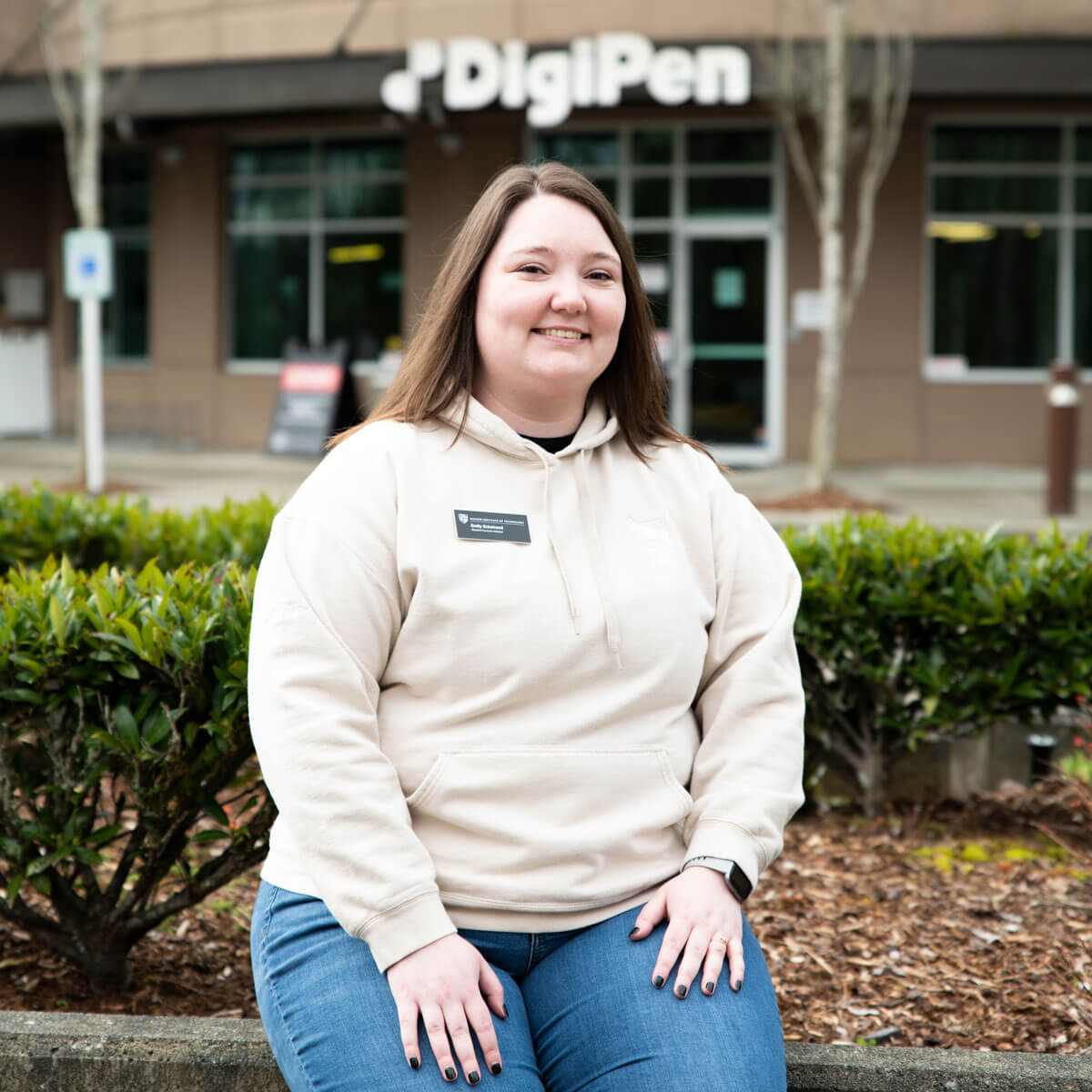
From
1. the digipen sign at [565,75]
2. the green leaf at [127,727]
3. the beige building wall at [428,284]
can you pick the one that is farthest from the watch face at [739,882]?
the digipen sign at [565,75]

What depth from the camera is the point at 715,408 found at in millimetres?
17391

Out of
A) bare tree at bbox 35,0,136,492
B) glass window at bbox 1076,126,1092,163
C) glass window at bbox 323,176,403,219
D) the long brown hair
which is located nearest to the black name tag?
the long brown hair

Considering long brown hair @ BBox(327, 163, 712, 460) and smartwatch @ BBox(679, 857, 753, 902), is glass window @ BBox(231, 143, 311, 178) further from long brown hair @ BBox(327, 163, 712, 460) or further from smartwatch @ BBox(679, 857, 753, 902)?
smartwatch @ BBox(679, 857, 753, 902)

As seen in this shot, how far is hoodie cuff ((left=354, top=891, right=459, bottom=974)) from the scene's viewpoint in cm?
219

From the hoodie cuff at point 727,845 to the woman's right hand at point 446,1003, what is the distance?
17.3 inches

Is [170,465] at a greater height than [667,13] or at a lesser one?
lesser

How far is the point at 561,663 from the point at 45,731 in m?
1.31

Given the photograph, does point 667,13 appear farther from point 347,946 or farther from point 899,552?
point 347,946

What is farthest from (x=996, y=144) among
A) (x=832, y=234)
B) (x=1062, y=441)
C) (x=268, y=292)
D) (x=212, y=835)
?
(x=212, y=835)

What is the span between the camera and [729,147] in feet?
56.1

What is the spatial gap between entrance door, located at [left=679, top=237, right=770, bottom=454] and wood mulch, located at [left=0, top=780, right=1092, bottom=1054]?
524 inches

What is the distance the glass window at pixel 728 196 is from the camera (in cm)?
1712

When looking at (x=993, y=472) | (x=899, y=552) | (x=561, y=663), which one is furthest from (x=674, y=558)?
(x=993, y=472)

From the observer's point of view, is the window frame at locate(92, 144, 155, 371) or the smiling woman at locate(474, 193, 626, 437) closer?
the smiling woman at locate(474, 193, 626, 437)
